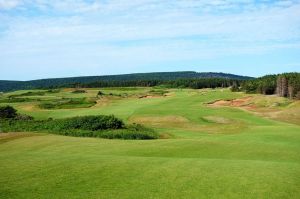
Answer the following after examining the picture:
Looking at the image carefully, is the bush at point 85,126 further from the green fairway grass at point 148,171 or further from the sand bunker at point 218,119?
the green fairway grass at point 148,171

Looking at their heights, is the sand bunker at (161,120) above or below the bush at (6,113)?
below

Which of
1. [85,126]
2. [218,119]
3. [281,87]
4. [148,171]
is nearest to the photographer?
[148,171]

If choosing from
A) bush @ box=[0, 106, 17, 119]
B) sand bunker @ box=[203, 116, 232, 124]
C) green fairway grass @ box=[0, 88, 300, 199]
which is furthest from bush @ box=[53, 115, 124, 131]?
green fairway grass @ box=[0, 88, 300, 199]

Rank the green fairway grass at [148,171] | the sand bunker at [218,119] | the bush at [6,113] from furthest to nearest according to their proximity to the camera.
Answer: the bush at [6,113] < the sand bunker at [218,119] < the green fairway grass at [148,171]

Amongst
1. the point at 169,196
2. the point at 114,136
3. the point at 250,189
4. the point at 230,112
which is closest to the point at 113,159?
the point at 169,196

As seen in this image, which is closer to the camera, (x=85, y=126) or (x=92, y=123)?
(x=85, y=126)

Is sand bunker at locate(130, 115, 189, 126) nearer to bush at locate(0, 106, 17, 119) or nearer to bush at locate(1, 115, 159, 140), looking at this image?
bush at locate(1, 115, 159, 140)

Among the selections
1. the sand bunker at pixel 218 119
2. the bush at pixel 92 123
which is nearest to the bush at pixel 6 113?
the bush at pixel 92 123

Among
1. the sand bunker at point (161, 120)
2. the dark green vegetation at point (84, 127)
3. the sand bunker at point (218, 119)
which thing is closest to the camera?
the dark green vegetation at point (84, 127)

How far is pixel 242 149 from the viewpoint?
2770cm

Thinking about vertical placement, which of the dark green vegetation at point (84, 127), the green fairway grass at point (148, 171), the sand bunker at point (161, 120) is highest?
the green fairway grass at point (148, 171)

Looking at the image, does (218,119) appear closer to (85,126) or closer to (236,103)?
(85,126)

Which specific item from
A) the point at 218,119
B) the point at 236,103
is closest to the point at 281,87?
the point at 236,103

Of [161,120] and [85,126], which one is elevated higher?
[85,126]
